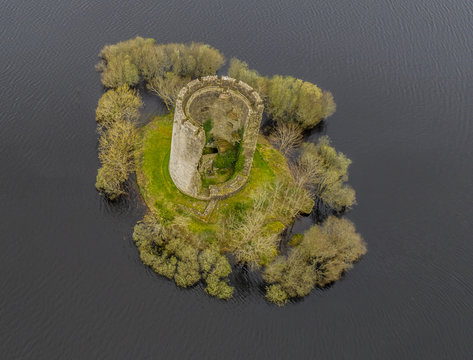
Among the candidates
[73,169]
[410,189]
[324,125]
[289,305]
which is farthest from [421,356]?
[73,169]

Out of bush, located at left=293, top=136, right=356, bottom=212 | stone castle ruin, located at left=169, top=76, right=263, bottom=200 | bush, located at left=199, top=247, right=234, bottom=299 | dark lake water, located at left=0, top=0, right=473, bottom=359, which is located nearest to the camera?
dark lake water, located at left=0, top=0, right=473, bottom=359

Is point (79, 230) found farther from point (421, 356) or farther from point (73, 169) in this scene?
point (421, 356)

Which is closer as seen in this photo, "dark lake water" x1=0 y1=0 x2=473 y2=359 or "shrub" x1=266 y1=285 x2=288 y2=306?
"dark lake water" x1=0 y1=0 x2=473 y2=359

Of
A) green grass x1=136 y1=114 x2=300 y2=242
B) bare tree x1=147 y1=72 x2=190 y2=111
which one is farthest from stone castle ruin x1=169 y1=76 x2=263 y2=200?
bare tree x1=147 y1=72 x2=190 y2=111

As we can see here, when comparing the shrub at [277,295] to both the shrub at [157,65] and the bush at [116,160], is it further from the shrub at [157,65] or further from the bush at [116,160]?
the shrub at [157,65]

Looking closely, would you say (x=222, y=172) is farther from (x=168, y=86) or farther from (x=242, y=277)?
(x=168, y=86)

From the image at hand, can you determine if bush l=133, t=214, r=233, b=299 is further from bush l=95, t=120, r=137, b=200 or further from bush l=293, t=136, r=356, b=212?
bush l=293, t=136, r=356, b=212

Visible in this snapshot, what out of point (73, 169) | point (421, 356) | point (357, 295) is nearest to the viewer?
point (421, 356)
